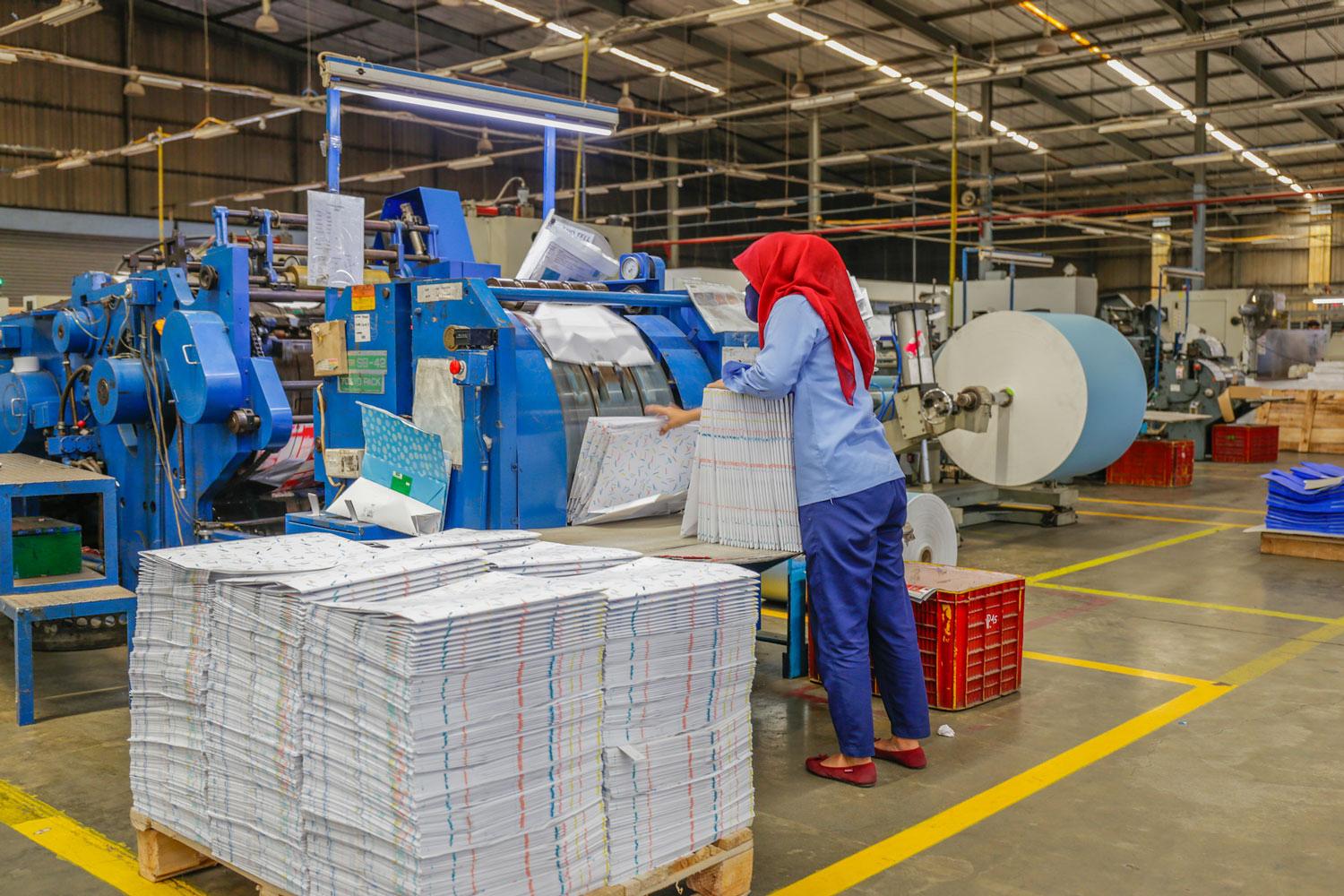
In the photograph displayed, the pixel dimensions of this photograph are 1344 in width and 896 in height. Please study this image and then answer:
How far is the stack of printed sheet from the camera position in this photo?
13.1 feet

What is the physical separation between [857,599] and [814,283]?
1.09m

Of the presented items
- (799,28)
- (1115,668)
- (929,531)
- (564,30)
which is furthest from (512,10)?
(1115,668)

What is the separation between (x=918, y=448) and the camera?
8266 mm

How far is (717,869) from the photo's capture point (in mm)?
3088

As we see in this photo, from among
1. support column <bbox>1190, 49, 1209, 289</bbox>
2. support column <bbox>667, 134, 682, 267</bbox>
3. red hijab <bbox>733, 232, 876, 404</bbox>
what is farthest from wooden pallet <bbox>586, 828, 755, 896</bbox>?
support column <bbox>667, 134, 682, 267</bbox>

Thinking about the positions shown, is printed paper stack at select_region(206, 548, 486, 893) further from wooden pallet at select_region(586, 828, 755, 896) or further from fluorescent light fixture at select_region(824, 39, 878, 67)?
fluorescent light fixture at select_region(824, 39, 878, 67)

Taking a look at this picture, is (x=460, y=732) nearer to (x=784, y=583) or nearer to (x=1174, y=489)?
(x=784, y=583)

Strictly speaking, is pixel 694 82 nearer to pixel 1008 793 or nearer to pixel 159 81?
pixel 159 81

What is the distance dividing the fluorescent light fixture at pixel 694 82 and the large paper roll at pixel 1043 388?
47.1 ft

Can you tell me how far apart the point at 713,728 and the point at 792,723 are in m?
1.81

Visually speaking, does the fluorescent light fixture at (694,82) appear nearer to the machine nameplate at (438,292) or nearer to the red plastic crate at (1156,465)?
the red plastic crate at (1156,465)

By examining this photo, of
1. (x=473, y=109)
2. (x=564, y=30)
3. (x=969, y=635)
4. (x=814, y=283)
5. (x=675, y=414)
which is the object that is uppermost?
(x=564, y=30)

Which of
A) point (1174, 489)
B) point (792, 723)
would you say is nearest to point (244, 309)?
point (792, 723)

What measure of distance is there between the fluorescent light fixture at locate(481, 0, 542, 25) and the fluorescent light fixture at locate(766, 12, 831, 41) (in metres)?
3.93
